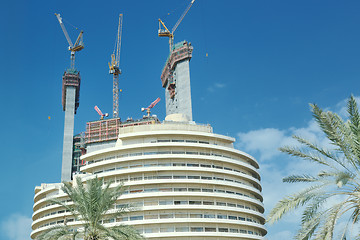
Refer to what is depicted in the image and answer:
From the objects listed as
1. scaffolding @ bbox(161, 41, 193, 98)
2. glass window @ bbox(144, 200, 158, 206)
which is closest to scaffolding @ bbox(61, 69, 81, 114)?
scaffolding @ bbox(161, 41, 193, 98)

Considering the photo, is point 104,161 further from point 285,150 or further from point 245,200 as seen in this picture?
point 285,150

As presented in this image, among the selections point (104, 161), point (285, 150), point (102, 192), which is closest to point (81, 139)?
point (104, 161)

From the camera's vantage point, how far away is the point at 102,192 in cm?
4250

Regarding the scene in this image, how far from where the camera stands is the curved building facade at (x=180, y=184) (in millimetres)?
63594

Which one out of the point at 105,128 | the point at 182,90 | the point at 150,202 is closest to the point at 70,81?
the point at 105,128

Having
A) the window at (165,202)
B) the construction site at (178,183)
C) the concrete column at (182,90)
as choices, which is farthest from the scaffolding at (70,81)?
the window at (165,202)

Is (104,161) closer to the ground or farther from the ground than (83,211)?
farther from the ground

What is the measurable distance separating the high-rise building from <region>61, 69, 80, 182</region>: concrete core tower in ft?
183

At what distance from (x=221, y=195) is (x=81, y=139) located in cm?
8361

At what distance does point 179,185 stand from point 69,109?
8453 centimetres

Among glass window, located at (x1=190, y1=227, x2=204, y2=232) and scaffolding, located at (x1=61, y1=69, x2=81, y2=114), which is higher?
scaffolding, located at (x1=61, y1=69, x2=81, y2=114)

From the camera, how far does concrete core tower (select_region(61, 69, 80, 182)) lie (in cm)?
13336

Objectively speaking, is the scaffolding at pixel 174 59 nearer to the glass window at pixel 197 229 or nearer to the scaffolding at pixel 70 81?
the scaffolding at pixel 70 81

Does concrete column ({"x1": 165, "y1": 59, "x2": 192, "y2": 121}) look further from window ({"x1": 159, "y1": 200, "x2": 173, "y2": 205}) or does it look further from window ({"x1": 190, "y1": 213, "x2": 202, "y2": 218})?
window ({"x1": 190, "y1": 213, "x2": 202, "y2": 218})
